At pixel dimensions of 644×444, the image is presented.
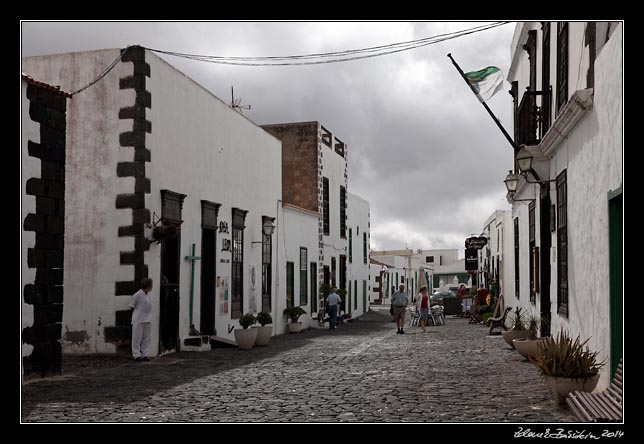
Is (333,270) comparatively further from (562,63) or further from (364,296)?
(562,63)

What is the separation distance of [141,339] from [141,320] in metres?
0.37

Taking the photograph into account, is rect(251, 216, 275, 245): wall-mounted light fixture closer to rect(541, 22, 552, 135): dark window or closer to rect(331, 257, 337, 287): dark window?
rect(541, 22, 552, 135): dark window

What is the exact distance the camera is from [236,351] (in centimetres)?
1548

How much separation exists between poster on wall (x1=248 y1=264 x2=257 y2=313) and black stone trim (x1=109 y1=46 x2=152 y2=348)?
596 cm

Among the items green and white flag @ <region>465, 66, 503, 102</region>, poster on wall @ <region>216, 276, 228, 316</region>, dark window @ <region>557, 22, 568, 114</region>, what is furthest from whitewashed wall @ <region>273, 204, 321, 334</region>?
dark window @ <region>557, 22, 568, 114</region>

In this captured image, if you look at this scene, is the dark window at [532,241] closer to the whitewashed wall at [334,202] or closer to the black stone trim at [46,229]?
the black stone trim at [46,229]

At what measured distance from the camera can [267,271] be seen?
68.2 ft

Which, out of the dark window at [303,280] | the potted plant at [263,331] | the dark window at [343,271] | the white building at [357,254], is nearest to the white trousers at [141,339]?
the potted plant at [263,331]

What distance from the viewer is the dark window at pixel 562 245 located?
37.0 ft

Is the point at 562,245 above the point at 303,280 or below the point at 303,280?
above

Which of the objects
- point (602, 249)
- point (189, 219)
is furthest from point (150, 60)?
point (602, 249)

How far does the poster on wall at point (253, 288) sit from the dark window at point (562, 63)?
9.24 m

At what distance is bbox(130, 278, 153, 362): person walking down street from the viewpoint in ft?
42.5

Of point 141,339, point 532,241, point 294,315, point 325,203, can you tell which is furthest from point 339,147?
point 141,339
